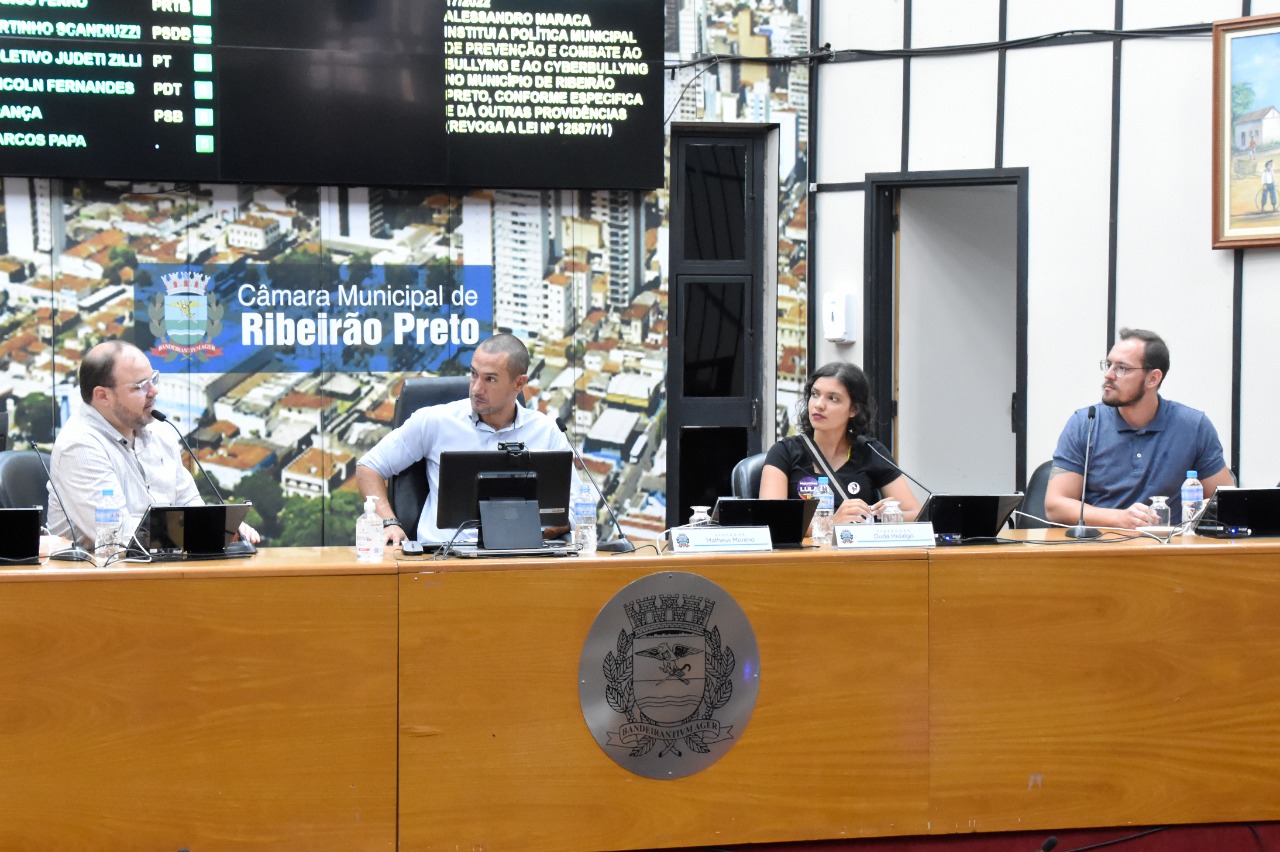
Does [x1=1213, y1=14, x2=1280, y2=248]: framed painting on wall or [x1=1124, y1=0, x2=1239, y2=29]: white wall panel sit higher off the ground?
[x1=1124, y1=0, x2=1239, y2=29]: white wall panel

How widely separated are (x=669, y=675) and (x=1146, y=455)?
76.0 inches

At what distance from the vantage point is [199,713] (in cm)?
238

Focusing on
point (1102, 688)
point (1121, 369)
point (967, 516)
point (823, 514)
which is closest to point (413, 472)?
point (823, 514)

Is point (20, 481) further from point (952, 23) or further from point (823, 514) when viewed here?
point (952, 23)

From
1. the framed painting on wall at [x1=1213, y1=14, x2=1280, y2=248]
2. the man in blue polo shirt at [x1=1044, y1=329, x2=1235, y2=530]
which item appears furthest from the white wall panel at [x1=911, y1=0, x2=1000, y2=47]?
the man in blue polo shirt at [x1=1044, y1=329, x2=1235, y2=530]

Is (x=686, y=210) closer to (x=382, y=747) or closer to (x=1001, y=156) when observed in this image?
(x=1001, y=156)

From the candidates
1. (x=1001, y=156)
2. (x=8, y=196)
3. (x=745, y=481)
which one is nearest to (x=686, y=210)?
(x=1001, y=156)

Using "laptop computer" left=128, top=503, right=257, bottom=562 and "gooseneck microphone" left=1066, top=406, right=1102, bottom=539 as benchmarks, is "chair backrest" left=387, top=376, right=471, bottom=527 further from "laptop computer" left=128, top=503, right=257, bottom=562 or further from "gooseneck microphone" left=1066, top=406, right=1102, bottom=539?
"gooseneck microphone" left=1066, top=406, right=1102, bottom=539

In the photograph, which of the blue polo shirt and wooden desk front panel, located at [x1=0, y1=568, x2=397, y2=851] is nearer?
wooden desk front panel, located at [x1=0, y1=568, x2=397, y2=851]

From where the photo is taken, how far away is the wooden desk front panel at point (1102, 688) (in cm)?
263

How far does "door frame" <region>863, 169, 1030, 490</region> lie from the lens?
16.9ft

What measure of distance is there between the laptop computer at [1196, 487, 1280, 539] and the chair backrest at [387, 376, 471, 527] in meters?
2.17

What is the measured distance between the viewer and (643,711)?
2.53 m

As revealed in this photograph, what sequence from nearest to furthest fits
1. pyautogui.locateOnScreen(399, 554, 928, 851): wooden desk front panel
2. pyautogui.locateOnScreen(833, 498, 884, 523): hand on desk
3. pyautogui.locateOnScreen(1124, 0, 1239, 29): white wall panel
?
pyautogui.locateOnScreen(399, 554, 928, 851): wooden desk front panel, pyautogui.locateOnScreen(833, 498, 884, 523): hand on desk, pyautogui.locateOnScreen(1124, 0, 1239, 29): white wall panel
